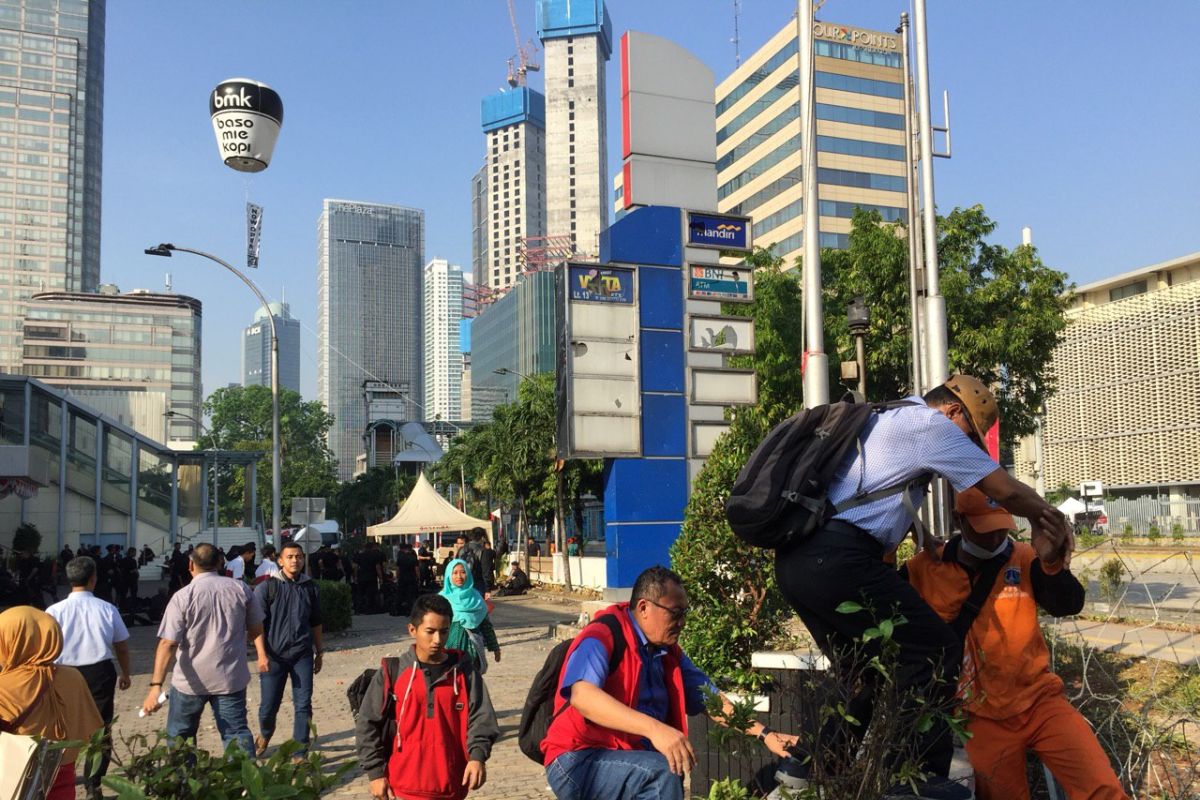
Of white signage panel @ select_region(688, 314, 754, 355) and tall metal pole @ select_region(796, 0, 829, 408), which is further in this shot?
white signage panel @ select_region(688, 314, 754, 355)

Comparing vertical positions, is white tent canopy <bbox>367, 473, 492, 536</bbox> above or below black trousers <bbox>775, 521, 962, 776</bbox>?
below

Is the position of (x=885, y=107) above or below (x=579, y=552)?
above

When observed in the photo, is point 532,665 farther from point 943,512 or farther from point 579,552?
point 579,552

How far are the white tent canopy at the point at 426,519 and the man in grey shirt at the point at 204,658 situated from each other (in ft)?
70.0

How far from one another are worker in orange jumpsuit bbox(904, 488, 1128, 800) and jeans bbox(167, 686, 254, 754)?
4.72 m

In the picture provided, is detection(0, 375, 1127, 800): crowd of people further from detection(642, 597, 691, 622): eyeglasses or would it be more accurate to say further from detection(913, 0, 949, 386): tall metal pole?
detection(913, 0, 949, 386): tall metal pole

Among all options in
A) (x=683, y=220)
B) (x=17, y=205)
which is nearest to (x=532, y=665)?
(x=683, y=220)

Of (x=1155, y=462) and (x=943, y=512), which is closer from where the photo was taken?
(x=943, y=512)

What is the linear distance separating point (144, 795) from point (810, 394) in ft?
25.9

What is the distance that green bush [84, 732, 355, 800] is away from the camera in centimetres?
226

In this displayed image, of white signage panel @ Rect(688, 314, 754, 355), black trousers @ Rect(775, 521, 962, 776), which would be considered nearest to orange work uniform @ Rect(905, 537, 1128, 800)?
black trousers @ Rect(775, 521, 962, 776)

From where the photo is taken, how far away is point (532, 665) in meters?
14.4

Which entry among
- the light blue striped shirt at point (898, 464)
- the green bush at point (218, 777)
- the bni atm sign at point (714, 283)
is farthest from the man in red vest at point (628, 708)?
the bni atm sign at point (714, 283)

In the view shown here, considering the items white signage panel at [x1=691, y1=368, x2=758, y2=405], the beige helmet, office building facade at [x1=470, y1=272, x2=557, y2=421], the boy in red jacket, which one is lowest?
the boy in red jacket
